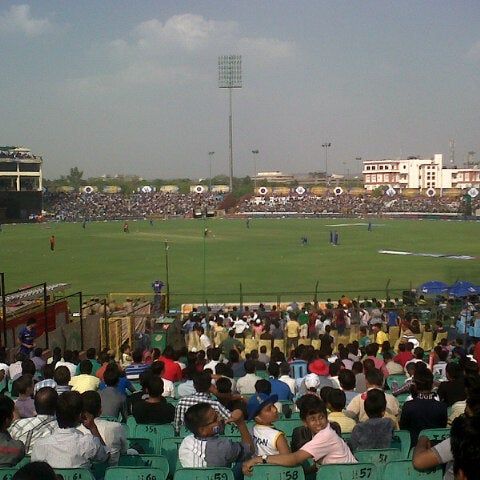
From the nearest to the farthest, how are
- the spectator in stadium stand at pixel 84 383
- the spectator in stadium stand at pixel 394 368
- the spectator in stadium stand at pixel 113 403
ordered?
the spectator in stadium stand at pixel 113 403
the spectator in stadium stand at pixel 84 383
the spectator in stadium stand at pixel 394 368

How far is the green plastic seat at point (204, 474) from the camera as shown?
5117 mm

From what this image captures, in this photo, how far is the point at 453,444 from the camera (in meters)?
3.24

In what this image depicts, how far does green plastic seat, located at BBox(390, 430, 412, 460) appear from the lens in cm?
625

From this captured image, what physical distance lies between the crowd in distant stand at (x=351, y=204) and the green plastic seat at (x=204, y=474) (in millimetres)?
102608

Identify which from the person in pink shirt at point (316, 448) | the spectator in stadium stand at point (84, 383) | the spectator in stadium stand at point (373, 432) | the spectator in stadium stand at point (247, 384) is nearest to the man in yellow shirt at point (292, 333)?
the spectator in stadium stand at point (247, 384)

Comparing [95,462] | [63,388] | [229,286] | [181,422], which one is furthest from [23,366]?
[229,286]

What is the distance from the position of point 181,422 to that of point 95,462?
1.70 metres

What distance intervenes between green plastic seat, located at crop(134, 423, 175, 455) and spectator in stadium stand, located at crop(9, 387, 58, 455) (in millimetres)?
1084

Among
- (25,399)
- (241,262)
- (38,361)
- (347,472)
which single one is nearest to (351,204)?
A: (241,262)

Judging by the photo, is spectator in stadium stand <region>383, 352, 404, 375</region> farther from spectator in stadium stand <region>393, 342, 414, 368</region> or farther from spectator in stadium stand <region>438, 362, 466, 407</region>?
spectator in stadium stand <region>438, 362, 466, 407</region>

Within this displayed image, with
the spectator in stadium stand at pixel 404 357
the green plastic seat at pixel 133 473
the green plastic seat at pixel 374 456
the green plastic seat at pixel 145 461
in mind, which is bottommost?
the spectator in stadium stand at pixel 404 357

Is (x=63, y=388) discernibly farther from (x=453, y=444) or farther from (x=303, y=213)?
(x=303, y=213)

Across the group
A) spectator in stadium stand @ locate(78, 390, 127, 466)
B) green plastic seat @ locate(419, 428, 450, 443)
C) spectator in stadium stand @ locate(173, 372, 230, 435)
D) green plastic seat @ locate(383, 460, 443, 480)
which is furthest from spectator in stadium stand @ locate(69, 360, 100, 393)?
green plastic seat @ locate(383, 460, 443, 480)

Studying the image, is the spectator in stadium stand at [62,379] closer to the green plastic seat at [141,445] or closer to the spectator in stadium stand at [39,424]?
the green plastic seat at [141,445]
